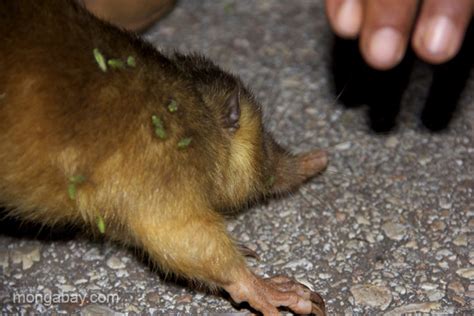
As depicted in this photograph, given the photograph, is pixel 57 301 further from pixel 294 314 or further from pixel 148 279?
pixel 294 314

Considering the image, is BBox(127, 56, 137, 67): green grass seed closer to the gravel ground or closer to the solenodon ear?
the solenodon ear

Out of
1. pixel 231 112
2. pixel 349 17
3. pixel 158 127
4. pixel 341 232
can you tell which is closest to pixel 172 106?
pixel 158 127

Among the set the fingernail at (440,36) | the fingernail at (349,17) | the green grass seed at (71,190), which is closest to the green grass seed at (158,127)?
the green grass seed at (71,190)

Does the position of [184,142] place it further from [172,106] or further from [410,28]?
[410,28]

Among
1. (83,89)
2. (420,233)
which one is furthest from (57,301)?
(420,233)

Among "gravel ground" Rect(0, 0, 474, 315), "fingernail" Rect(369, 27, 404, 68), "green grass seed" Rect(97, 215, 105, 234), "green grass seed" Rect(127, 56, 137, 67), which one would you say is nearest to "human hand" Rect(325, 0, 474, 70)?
"fingernail" Rect(369, 27, 404, 68)

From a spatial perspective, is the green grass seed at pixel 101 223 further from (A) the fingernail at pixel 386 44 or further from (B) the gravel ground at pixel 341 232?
(A) the fingernail at pixel 386 44
